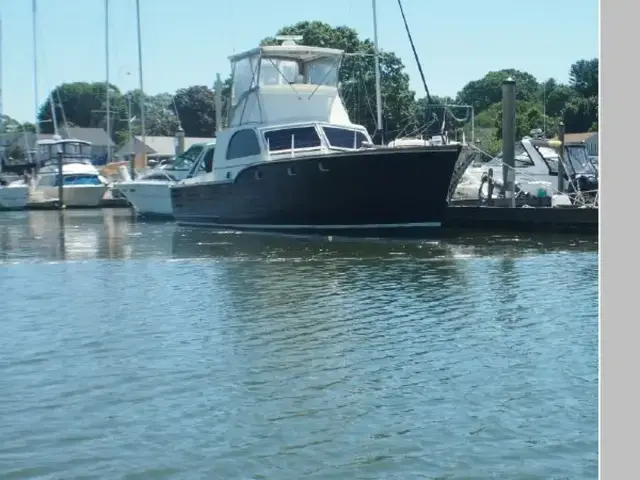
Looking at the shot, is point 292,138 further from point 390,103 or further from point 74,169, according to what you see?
point 390,103

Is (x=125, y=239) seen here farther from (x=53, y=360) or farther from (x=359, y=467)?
(x=359, y=467)

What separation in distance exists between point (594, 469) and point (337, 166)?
60.2ft

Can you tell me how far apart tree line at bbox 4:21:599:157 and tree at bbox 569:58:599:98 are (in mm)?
86

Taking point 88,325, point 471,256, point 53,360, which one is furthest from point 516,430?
point 471,256

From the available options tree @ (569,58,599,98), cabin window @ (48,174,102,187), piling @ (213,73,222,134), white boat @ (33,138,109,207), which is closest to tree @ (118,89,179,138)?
tree @ (569,58,599,98)

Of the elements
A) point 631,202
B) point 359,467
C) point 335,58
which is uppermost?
point 335,58

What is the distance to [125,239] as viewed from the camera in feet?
90.9

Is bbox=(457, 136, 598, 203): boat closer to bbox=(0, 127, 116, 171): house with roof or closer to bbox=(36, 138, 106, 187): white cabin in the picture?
bbox=(36, 138, 106, 187): white cabin

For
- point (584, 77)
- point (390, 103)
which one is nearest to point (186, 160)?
point (390, 103)

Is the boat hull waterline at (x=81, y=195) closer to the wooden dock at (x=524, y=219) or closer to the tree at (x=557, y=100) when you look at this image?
the wooden dock at (x=524, y=219)

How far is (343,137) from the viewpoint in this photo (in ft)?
87.9

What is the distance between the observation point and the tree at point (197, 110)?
112688mm

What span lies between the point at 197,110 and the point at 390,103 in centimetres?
5341

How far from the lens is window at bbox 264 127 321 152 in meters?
26.4
